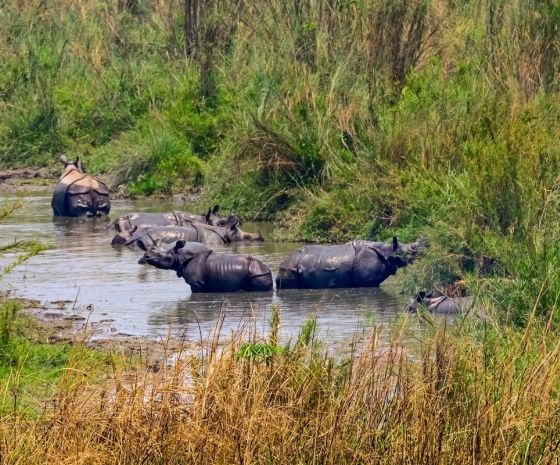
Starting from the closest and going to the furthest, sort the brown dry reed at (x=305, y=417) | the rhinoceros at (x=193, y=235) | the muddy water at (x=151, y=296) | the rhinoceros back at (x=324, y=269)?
the brown dry reed at (x=305, y=417) < the muddy water at (x=151, y=296) < the rhinoceros back at (x=324, y=269) < the rhinoceros at (x=193, y=235)

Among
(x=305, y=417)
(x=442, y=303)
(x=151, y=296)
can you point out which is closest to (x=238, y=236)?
(x=151, y=296)

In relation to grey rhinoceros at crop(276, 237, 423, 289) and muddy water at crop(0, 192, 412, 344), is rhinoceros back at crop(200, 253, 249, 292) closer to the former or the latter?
muddy water at crop(0, 192, 412, 344)

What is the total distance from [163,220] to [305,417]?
10.4 metres

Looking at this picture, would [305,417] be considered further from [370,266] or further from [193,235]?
[193,235]

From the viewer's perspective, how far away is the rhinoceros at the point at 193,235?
15492mm

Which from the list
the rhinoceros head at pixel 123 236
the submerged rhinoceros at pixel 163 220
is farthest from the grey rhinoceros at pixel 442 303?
the rhinoceros head at pixel 123 236

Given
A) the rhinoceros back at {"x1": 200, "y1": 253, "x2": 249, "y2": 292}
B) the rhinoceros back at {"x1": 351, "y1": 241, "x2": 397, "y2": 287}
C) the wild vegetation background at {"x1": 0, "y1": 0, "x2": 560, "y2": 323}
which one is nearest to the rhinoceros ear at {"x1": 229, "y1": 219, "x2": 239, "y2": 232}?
the wild vegetation background at {"x1": 0, "y1": 0, "x2": 560, "y2": 323}

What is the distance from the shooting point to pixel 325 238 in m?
15.4

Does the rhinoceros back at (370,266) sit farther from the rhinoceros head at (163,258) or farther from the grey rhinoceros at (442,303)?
the rhinoceros head at (163,258)

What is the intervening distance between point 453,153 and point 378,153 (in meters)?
1.29

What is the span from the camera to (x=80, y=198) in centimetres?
1823

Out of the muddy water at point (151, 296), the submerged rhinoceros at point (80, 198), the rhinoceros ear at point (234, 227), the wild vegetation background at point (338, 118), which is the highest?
the wild vegetation background at point (338, 118)

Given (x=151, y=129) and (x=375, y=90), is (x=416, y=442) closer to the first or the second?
(x=375, y=90)

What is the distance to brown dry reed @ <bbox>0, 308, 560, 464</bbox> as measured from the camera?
6168 millimetres
